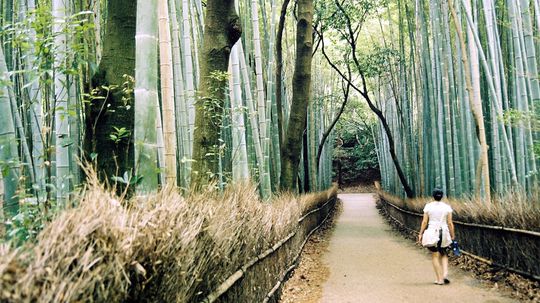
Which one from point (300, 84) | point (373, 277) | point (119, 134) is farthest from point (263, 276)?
point (300, 84)

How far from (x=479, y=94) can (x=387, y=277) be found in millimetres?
2361

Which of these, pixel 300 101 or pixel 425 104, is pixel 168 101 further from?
pixel 425 104

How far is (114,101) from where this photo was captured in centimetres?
248

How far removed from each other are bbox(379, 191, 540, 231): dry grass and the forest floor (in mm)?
620

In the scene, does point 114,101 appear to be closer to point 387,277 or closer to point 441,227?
point 441,227

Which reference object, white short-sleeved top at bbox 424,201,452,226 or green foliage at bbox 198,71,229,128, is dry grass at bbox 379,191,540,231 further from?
green foliage at bbox 198,71,229,128

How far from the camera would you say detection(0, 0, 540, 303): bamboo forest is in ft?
4.57

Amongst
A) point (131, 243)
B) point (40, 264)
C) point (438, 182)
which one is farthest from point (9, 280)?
point (438, 182)

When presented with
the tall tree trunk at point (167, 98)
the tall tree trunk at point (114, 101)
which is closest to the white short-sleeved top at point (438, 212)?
the tall tree trunk at point (167, 98)

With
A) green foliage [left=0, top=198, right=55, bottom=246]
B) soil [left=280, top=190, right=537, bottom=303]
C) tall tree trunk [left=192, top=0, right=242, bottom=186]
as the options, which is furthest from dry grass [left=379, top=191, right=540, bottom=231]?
green foliage [left=0, top=198, right=55, bottom=246]

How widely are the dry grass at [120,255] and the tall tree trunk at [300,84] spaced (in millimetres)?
5126

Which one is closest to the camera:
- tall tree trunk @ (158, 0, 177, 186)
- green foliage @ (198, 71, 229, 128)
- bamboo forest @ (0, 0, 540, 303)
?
bamboo forest @ (0, 0, 540, 303)

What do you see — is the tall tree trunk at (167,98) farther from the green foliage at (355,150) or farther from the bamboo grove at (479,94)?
the green foliage at (355,150)

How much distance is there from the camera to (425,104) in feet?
29.6
